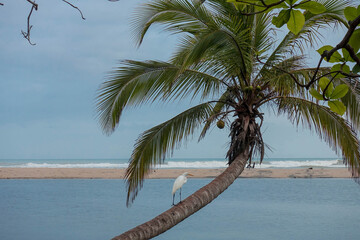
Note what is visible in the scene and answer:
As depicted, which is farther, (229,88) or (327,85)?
(229,88)

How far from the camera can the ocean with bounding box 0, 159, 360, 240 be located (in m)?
10.7

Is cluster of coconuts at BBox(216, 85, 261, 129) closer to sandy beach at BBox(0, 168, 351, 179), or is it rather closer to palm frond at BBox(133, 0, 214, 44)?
palm frond at BBox(133, 0, 214, 44)

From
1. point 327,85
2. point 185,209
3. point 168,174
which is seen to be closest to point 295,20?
point 327,85

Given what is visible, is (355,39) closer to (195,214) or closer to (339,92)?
(339,92)

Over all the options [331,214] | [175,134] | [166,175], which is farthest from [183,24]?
[166,175]

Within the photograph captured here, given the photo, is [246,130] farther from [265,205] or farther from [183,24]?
[265,205]

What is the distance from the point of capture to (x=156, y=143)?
626cm

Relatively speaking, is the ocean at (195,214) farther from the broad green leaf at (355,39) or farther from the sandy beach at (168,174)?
the broad green leaf at (355,39)

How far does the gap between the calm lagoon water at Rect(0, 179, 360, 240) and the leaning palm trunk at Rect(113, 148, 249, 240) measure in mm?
4805

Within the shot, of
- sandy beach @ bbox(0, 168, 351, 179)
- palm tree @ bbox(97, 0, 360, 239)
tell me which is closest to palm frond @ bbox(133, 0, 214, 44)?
palm tree @ bbox(97, 0, 360, 239)

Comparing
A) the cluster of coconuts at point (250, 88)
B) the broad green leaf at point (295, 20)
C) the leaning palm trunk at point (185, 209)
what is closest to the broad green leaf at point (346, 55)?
the broad green leaf at point (295, 20)

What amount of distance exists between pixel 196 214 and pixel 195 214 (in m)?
0.09

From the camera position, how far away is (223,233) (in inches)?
420

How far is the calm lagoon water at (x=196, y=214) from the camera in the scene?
10750 mm
